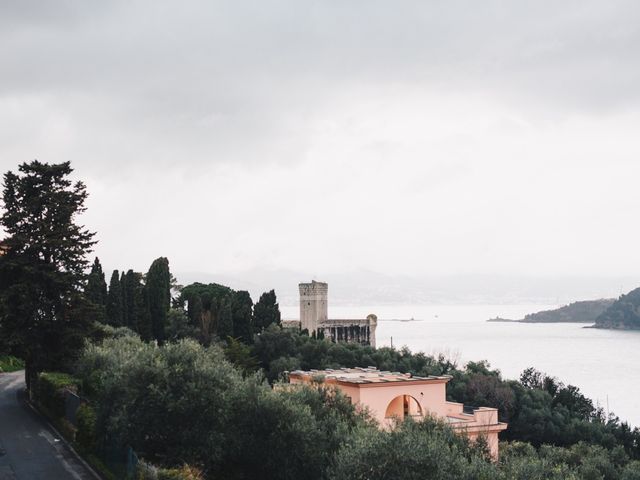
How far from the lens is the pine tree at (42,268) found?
34.3 meters

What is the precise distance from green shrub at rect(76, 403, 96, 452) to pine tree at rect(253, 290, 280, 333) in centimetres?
5131

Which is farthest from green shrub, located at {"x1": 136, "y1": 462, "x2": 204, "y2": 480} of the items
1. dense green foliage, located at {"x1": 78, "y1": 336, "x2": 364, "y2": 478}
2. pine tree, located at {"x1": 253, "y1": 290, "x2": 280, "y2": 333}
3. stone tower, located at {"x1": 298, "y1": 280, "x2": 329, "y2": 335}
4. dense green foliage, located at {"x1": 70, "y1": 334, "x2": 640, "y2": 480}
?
stone tower, located at {"x1": 298, "y1": 280, "x2": 329, "y2": 335}

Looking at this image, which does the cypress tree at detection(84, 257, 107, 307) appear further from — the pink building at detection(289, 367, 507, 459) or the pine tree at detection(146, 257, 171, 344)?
the pink building at detection(289, 367, 507, 459)

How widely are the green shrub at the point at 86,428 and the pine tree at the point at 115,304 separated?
37.9 metres

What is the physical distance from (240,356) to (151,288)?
1289 cm

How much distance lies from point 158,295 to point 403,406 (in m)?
36.7

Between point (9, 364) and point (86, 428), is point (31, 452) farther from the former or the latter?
point (9, 364)

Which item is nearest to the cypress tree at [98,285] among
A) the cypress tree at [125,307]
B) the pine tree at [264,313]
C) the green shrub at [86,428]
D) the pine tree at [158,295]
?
the cypress tree at [125,307]

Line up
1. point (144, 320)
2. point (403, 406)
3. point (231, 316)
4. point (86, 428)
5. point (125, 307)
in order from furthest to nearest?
point (231, 316) → point (125, 307) → point (144, 320) → point (403, 406) → point (86, 428)

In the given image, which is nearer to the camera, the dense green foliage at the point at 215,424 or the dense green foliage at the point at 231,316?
the dense green foliage at the point at 215,424

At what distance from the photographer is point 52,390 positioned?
32.3 meters

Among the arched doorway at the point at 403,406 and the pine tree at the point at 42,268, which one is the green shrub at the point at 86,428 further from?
the arched doorway at the point at 403,406

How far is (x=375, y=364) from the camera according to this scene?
235 ft

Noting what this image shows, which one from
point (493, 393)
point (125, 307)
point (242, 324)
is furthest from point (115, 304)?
point (493, 393)
